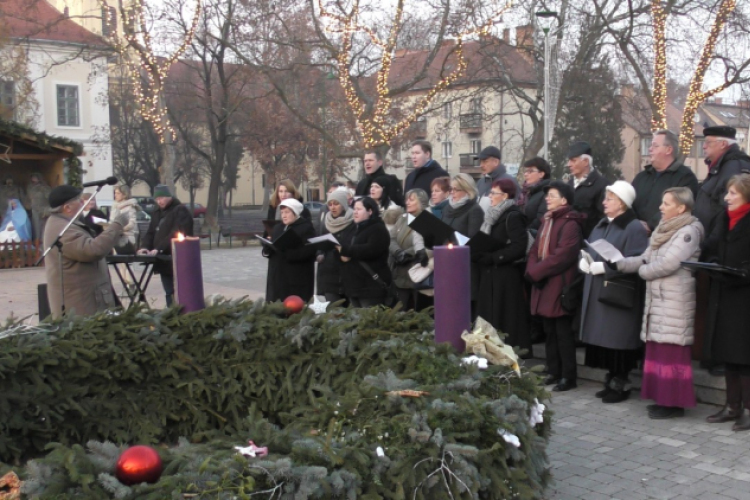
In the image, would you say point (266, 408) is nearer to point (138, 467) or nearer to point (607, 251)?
point (138, 467)

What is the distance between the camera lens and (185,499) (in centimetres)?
249

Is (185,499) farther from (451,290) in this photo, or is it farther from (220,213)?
(220,213)

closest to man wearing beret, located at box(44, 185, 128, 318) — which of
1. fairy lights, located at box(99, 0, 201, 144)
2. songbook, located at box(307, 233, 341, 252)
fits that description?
songbook, located at box(307, 233, 341, 252)

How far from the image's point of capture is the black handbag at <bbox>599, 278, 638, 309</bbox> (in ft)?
20.4

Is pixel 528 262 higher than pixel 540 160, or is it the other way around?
pixel 540 160

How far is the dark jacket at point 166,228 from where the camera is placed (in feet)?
32.9

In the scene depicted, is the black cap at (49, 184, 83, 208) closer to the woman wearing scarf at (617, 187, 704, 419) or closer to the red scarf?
the woman wearing scarf at (617, 187, 704, 419)

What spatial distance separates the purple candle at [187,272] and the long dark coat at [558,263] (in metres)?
3.25

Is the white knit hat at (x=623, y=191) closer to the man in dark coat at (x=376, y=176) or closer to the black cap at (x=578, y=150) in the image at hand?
the black cap at (x=578, y=150)

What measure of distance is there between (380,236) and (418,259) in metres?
0.47

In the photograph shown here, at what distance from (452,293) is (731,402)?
323 centimetres

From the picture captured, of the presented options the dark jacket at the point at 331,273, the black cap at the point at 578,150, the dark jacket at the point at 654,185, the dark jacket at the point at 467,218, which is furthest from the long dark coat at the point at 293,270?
the dark jacket at the point at 654,185

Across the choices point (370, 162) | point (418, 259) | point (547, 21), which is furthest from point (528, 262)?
point (547, 21)

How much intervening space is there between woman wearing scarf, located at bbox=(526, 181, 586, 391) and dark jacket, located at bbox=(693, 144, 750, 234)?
0.99m
